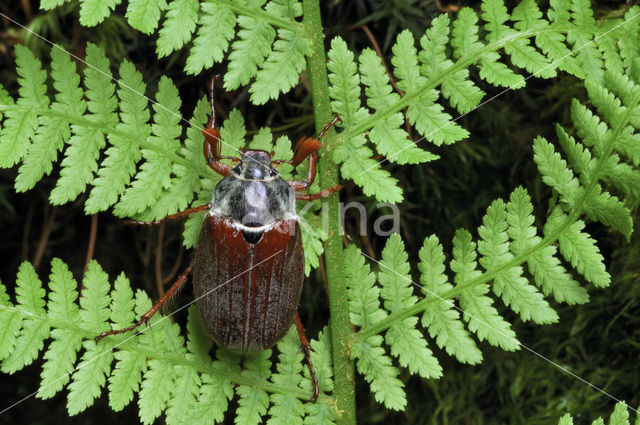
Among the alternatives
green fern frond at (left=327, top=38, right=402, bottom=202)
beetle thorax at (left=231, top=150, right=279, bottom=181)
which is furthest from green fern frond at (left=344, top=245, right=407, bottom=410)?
beetle thorax at (left=231, top=150, right=279, bottom=181)

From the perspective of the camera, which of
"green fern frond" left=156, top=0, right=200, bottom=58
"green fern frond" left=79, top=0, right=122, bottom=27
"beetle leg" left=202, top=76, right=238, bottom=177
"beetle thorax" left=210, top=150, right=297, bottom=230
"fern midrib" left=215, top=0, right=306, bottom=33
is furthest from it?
"beetle thorax" left=210, top=150, right=297, bottom=230

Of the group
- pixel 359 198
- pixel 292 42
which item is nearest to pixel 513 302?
pixel 359 198

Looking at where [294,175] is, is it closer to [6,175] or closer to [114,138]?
[114,138]

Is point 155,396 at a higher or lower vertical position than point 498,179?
lower

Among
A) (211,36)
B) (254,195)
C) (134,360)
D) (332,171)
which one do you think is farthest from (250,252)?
(211,36)

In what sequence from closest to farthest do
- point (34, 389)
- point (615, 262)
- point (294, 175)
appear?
point (294, 175) → point (615, 262) → point (34, 389)

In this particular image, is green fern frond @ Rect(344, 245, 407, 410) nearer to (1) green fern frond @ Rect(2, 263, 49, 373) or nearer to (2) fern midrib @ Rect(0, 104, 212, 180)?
(2) fern midrib @ Rect(0, 104, 212, 180)

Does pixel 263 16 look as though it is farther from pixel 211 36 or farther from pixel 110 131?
pixel 110 131
